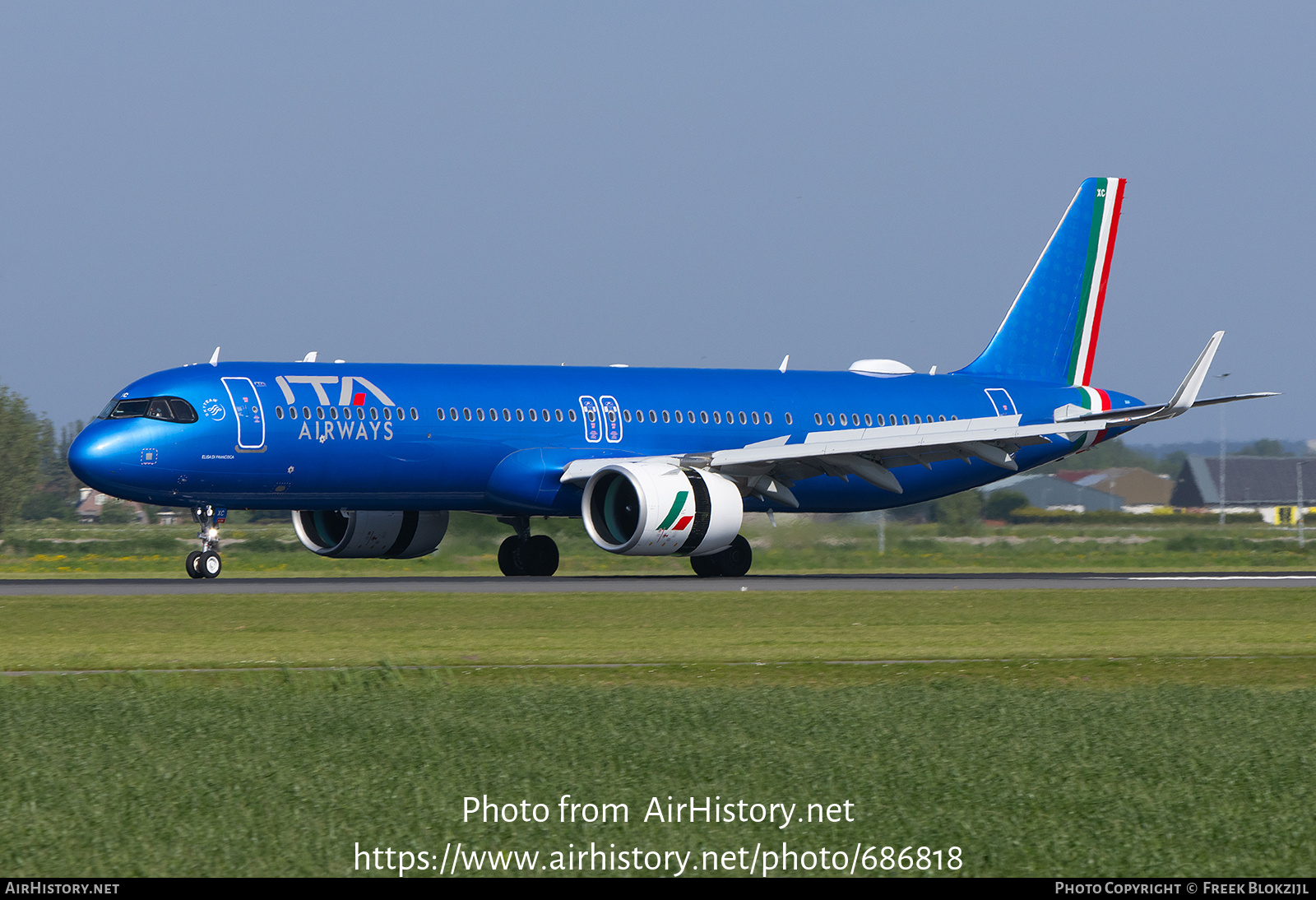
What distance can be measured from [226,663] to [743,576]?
19683mm

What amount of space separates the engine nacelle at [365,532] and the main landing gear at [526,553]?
1587 millimetres

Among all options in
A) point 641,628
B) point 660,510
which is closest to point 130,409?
point 660,510

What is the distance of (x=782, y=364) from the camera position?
130 ft

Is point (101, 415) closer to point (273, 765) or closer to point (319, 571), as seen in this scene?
point (319, 571)

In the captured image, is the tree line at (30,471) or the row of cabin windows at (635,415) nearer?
the row of cabin windows at (635,415)

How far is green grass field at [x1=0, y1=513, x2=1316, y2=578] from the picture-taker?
37.5m

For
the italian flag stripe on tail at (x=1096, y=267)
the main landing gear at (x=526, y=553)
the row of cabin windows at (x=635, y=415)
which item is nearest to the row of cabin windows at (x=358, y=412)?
the row of cabin windows at (x=635, y=415)

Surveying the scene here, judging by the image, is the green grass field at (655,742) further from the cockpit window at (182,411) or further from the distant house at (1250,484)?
the distant house at (1250,484)

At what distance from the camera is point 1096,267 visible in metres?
43.4

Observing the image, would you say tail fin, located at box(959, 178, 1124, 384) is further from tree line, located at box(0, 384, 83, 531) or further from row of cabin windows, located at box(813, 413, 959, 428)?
tree line, located at box(0, 384, 83, 531)

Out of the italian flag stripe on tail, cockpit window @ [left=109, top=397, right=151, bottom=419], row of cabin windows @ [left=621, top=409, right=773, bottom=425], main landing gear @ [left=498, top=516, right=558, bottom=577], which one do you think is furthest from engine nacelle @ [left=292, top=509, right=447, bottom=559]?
the italian flag stripe on tail

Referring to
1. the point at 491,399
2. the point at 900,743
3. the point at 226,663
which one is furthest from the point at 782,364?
the point at 900,743

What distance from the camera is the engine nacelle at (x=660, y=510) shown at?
31.2 metres

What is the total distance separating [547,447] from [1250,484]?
206ft
